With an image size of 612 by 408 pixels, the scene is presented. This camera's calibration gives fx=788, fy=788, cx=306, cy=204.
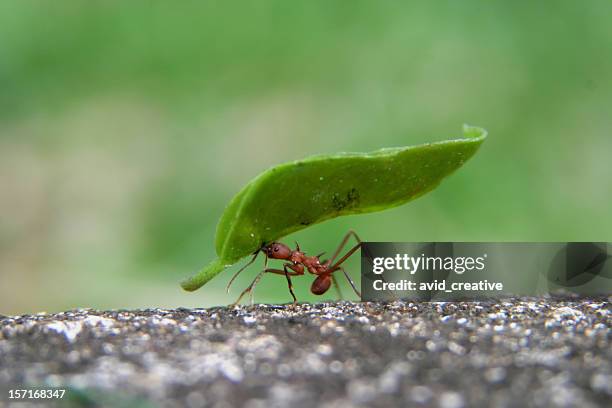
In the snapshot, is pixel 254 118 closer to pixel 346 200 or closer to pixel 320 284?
pixel 320 284

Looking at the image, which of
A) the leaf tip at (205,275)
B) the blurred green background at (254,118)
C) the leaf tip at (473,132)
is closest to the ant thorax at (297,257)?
the leaf tip at (205,275)

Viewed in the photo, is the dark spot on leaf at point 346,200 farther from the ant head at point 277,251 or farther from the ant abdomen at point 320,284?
the ant abdomen at point 320,284

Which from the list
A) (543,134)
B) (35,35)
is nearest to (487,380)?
(543,134)
